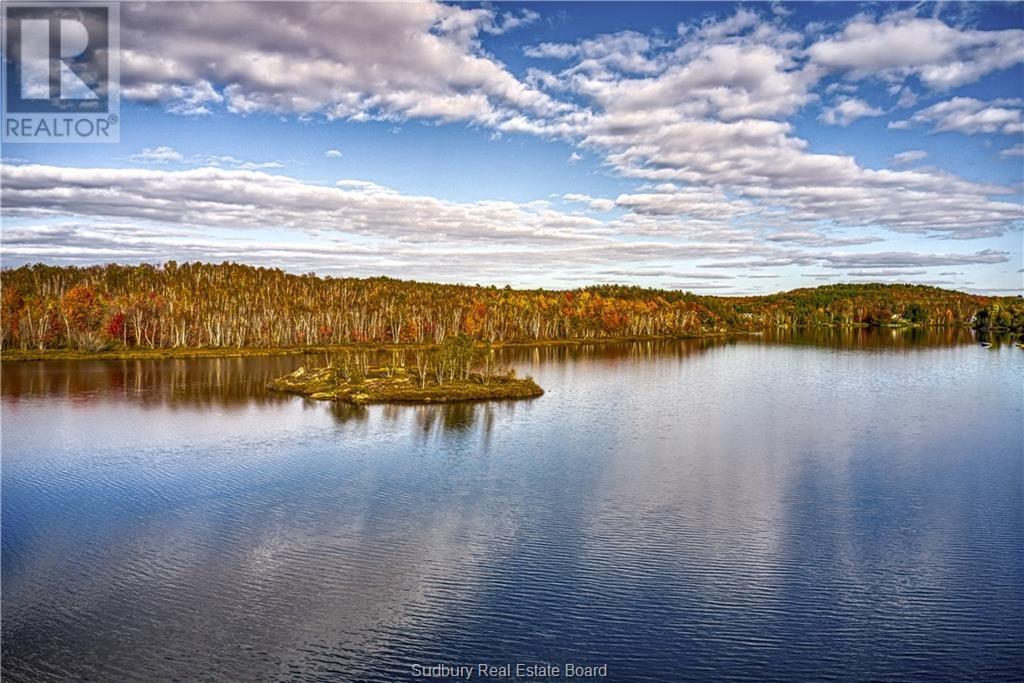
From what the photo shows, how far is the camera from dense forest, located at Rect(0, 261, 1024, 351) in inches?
4254

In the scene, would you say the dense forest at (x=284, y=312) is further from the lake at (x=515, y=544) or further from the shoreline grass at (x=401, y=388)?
the lake at (x=515, y=544)

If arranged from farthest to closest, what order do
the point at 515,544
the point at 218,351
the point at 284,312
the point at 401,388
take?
1. the point at 284,312
2. the point at 218,351
3. the point at 401,388
4. the point at 515,544

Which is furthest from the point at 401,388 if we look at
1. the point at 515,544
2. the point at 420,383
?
the point at 515,544

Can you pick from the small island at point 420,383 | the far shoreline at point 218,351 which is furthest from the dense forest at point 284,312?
the small island at point 420,383

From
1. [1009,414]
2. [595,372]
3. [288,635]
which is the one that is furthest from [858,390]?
[288,635]

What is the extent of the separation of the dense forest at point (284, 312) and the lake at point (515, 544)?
38874 mm

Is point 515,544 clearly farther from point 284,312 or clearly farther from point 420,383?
point 284,312

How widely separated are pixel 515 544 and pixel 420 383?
124 feet

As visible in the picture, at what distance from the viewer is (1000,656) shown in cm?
1703

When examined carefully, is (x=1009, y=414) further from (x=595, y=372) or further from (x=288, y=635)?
Answer: (x=288, y=635)

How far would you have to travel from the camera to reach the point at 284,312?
131375 mm

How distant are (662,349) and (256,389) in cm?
7463

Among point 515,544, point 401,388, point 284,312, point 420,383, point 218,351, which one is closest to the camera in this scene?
point 515,544

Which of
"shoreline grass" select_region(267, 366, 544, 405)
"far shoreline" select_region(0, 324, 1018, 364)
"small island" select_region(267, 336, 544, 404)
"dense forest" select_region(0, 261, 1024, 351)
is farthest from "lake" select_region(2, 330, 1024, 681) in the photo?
"far shoreline" select_region(0, 324, 1018, 364)
